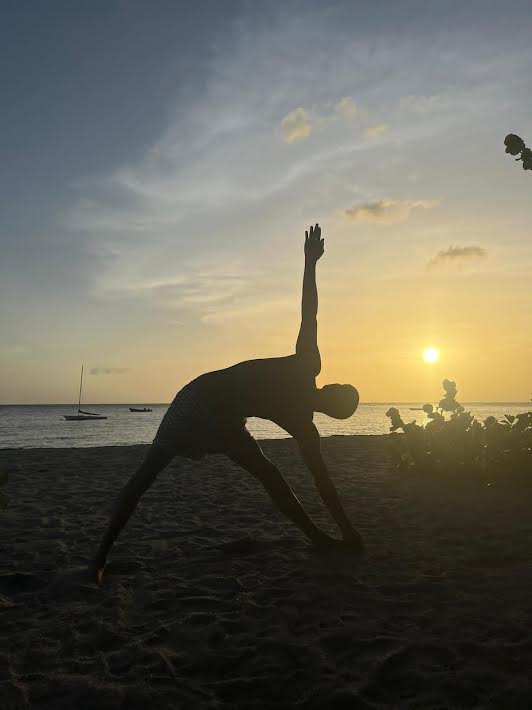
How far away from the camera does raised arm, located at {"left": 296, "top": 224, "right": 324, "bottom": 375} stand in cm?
412

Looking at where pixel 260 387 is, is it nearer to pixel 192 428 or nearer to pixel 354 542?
pixel 192 428

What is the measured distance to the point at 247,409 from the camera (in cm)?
414

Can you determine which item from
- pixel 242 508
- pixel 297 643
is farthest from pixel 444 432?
pixel 297 643

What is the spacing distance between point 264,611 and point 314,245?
269 centimetres

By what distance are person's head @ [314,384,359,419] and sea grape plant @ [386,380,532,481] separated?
15.4 feet

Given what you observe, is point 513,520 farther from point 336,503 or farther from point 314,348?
point 314,348

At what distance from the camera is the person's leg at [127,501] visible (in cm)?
397

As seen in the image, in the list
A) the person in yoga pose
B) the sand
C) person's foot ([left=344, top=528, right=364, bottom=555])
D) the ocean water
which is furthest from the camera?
the ocean water

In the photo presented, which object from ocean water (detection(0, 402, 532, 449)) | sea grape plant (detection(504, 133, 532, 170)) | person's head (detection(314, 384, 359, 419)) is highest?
sea grape plant (detection(504, 133, 532, 170))

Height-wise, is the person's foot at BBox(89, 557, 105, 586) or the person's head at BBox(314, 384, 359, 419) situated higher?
the person's head at BBox(314, 384, 359, 419)

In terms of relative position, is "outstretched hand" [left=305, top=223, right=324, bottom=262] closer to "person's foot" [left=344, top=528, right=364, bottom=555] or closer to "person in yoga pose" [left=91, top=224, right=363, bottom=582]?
"person in yoga pose" [left=91, top=224, right=363, bottom=582]

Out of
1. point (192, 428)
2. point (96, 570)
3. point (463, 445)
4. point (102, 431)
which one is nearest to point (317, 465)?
point (192, 428)

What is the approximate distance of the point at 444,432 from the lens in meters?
8.83

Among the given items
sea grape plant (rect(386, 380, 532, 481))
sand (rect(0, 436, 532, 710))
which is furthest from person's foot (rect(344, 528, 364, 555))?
sea grape plant (rect(386, 380, 532, 481))
